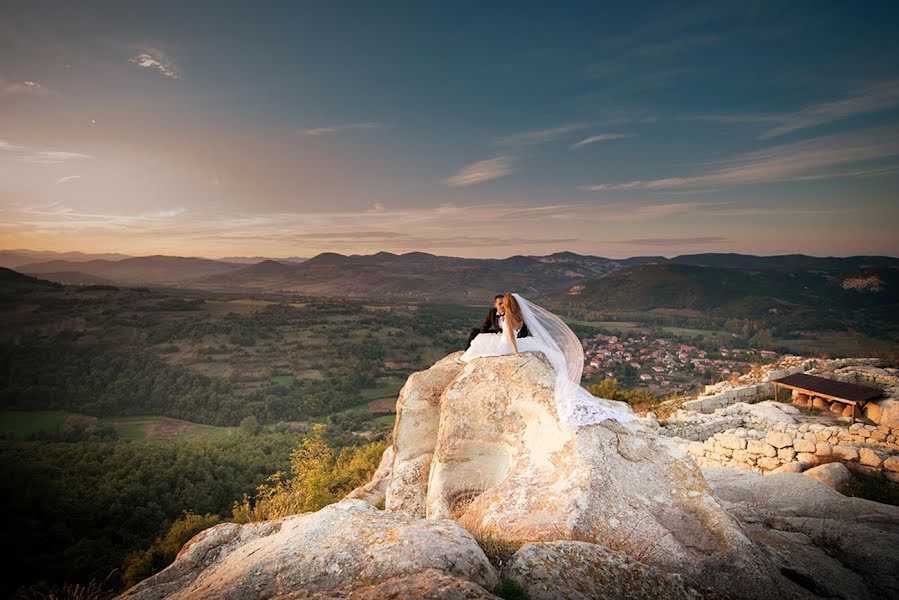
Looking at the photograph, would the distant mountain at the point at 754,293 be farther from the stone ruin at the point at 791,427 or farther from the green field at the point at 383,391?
the green field at the point at 383,391

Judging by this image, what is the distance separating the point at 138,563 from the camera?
24.8 m

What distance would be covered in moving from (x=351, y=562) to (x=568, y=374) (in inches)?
263

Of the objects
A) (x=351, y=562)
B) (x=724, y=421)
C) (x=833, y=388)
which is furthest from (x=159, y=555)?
(x=833, y=388)

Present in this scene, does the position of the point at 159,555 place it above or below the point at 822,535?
below

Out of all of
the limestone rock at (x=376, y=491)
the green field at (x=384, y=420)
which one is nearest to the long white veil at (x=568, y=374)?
the limestone rock at (x=376, y=491)

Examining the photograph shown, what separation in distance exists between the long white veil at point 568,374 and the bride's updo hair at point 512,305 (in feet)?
0.54

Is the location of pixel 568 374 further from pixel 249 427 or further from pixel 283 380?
pixel 283 380

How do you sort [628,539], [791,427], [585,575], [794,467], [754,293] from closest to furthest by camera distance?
[585,575], [628,539], [794,467], [791,427], [754,293]

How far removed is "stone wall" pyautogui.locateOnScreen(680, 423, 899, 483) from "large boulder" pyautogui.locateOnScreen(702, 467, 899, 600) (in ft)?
12.7

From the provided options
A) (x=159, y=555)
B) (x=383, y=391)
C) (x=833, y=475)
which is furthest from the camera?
(x=383, y=391)

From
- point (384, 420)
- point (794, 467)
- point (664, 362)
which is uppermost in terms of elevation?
point (794, 467)

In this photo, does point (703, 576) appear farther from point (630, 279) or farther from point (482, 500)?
point (630, 279)

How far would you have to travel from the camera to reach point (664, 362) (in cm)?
6956

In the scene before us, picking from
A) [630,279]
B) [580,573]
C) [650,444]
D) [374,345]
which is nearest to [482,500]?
[580,573]
